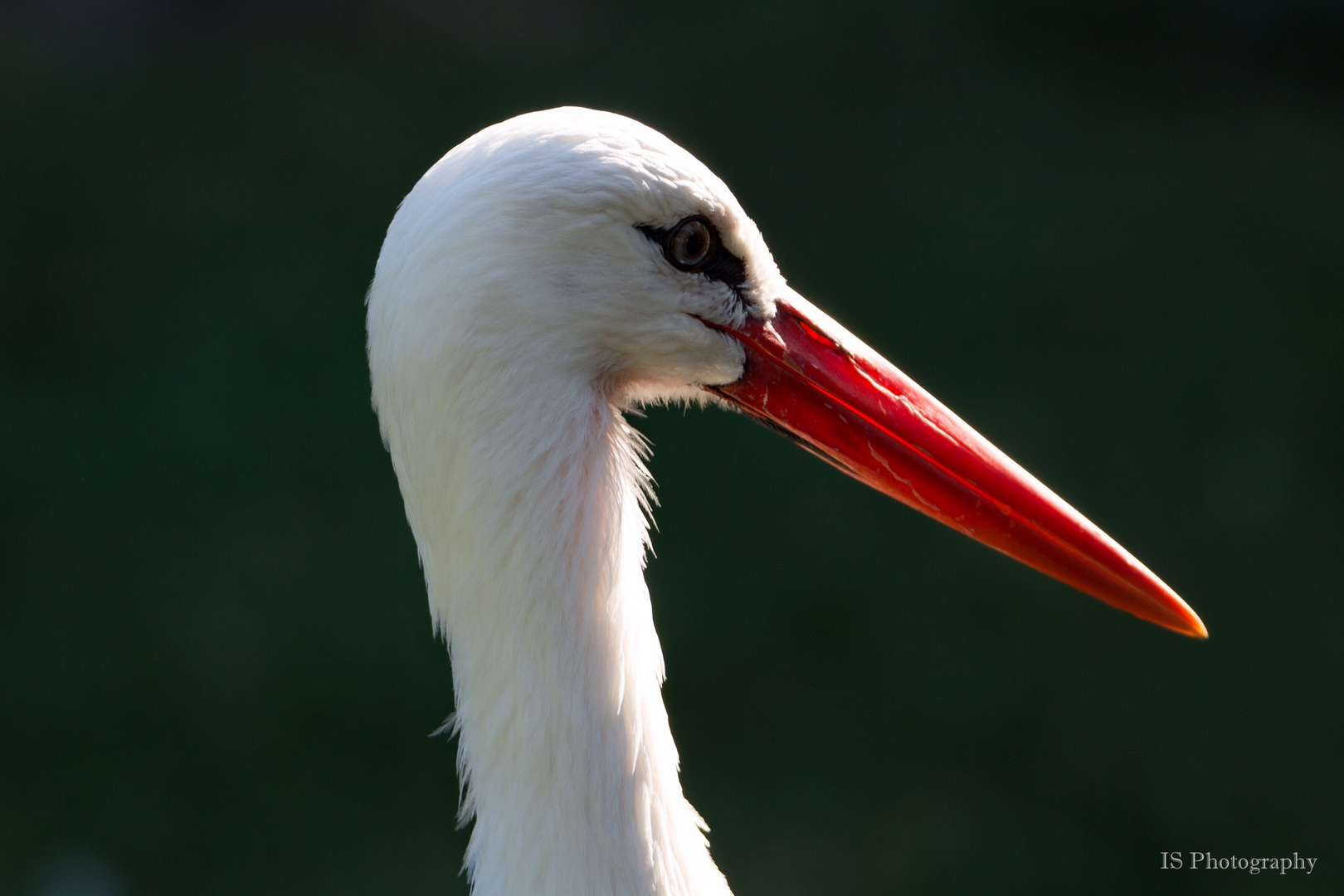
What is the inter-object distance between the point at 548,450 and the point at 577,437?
0.05 m

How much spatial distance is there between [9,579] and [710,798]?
268 centimetres

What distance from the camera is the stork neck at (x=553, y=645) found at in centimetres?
152

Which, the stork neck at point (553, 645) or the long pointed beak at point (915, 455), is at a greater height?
the long pointed beak at point (915, 455)

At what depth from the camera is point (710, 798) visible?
12.8 ft

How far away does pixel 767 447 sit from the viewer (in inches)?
204

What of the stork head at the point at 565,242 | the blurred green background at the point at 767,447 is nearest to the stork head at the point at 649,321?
the stork head at the point at 565,242

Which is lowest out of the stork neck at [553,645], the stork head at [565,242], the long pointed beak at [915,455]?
the stork neck at [553,645]

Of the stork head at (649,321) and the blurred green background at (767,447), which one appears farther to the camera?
the blurred green background at (767,447)

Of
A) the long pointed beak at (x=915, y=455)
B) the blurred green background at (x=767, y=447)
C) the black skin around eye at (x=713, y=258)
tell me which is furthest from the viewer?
the blurred green background at (x=767, y=447)

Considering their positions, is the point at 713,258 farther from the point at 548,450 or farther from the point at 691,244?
the point at 548,450

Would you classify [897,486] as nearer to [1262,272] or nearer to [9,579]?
[9,579]

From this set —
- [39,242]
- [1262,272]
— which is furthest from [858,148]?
[39,242]

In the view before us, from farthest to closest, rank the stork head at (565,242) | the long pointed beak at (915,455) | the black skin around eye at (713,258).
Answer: the long pointed beak at (915,455)
the black skin around eye at (713,258)
the stork head at (565,242)

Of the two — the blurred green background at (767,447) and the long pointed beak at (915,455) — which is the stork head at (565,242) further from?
the blurred green background at (767,447)
